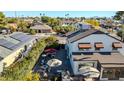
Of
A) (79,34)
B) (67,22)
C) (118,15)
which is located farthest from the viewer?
(79,34)

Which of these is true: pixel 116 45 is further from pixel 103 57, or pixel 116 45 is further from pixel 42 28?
pixel 42 28

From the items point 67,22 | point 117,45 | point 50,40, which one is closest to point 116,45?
point 117,45

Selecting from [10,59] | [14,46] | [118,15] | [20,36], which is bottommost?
[10,59]

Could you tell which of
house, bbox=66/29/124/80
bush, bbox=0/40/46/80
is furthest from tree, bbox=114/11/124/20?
bush, bbox=0/40/46/80

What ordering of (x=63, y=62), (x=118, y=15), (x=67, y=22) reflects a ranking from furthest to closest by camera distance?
(x=63, y=62), (x=67, y=22), (x=118, y=15)

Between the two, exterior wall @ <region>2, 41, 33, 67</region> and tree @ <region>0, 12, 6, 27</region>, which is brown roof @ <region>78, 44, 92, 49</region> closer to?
exterior wall @ <region>2, 41, 33, 67</region>
